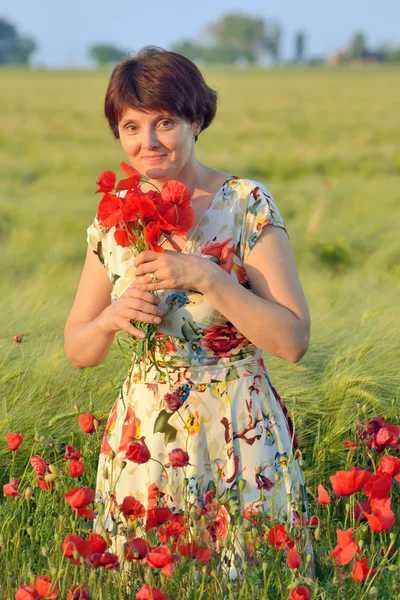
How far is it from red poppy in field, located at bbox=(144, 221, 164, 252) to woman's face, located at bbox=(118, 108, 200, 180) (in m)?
0.23

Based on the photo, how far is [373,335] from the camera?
296 centimetres

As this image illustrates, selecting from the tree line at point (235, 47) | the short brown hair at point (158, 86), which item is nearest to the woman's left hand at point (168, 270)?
Answer: the short brown hair at point (158, 86)

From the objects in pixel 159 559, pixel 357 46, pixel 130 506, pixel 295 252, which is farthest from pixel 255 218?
pixel 357 46

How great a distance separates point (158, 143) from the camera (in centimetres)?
175

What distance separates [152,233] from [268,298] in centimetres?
30

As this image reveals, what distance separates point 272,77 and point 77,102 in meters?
26.0

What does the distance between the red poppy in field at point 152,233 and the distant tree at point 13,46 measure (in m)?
99.3

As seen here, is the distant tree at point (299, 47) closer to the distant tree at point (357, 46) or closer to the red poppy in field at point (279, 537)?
the distant tree at point (357, 46)

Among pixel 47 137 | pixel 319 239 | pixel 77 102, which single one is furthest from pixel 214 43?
pixel 319 239

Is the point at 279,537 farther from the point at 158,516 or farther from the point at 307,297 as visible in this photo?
the point at 307,297

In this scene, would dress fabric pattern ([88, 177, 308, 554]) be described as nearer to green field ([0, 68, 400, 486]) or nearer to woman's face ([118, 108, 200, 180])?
woman's face ([118, 108, 200, 180])

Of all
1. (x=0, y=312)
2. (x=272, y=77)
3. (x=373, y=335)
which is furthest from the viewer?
(x=272, y=77)

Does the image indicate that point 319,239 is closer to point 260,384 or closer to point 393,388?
point 393,388

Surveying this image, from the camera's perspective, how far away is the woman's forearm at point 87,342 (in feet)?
5.96
